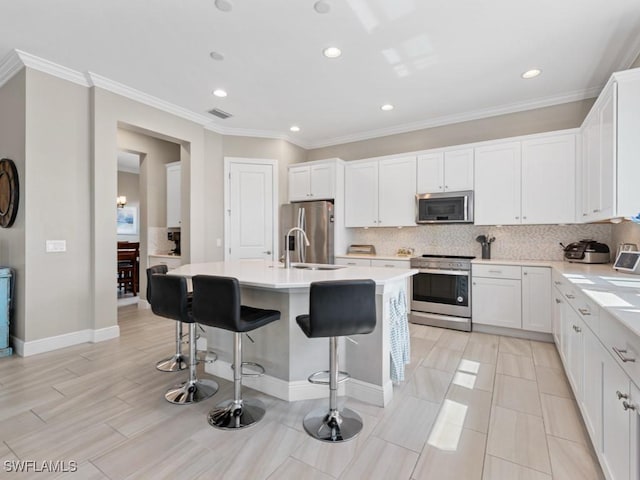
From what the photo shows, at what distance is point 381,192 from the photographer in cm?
482

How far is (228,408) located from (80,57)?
356cm

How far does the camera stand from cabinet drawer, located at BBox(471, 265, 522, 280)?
3.64m

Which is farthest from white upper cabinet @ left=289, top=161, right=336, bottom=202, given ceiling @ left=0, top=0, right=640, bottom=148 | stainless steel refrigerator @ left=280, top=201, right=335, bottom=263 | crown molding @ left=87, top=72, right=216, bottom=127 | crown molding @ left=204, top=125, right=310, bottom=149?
crown molding @ left=87, top=72, right=216, bottom=127

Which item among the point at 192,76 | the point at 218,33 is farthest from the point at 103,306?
the point at 218,33

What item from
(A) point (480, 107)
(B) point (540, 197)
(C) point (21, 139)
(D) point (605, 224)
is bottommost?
(D) point (605, 224)

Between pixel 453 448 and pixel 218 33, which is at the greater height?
pixel 218 33

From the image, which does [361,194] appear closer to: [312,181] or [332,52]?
[312,181]

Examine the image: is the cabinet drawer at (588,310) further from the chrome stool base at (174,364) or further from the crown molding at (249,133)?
the crown molding at (249,133)

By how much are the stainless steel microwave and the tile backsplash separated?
35cm

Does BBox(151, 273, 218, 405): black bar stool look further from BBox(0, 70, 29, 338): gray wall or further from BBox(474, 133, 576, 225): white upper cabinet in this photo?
BBox(474, 133, 576, 225): white upper cabinet

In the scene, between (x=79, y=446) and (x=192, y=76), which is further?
(x=192, y=76)

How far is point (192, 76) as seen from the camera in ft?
11.2

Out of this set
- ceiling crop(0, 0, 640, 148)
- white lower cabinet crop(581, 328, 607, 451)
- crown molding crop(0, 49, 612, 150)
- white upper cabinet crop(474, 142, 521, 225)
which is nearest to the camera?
white lower cabinet crop(581, 328, 607, 451)

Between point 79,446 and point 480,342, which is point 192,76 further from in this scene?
point 480,342
